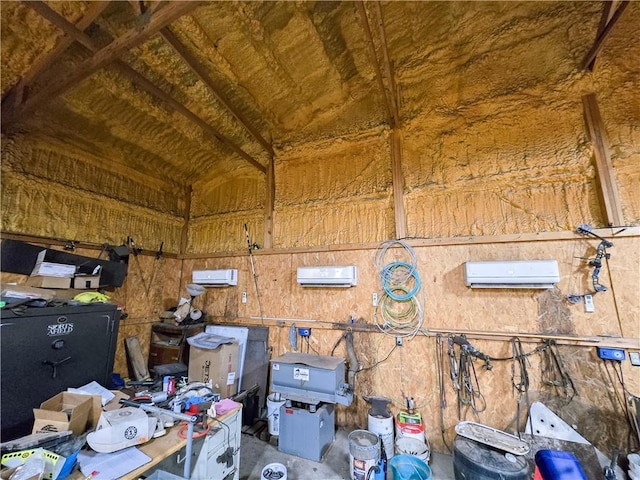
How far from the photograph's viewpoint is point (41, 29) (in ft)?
7.47

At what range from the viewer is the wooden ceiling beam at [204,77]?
2.42m

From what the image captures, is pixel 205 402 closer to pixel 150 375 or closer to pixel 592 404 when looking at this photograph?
pixel 150 375

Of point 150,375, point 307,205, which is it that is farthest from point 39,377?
point 307,205

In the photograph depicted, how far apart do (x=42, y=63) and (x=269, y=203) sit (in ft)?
8.59

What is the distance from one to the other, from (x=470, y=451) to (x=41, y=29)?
190 inches

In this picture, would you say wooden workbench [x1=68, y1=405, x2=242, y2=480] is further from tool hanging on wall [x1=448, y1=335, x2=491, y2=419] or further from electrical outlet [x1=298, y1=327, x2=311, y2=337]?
tool hanging on wall [x1=448, y1=335, x2=491, y2=419]

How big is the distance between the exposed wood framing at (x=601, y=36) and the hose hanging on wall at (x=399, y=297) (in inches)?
94.7

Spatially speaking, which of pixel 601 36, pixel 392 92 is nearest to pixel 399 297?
pixel 392 92

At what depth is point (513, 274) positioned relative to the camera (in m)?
2.54

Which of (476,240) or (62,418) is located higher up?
(476,240)

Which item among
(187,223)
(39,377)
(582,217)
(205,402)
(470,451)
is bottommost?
(470,451)

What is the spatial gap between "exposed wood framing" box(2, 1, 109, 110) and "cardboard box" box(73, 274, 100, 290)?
5.87 feet

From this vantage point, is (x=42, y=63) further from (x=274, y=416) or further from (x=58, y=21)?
(x=274, y=416)

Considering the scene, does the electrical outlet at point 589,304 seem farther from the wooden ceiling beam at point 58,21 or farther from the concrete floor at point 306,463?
the wooden ceiling beam at point 58,21
